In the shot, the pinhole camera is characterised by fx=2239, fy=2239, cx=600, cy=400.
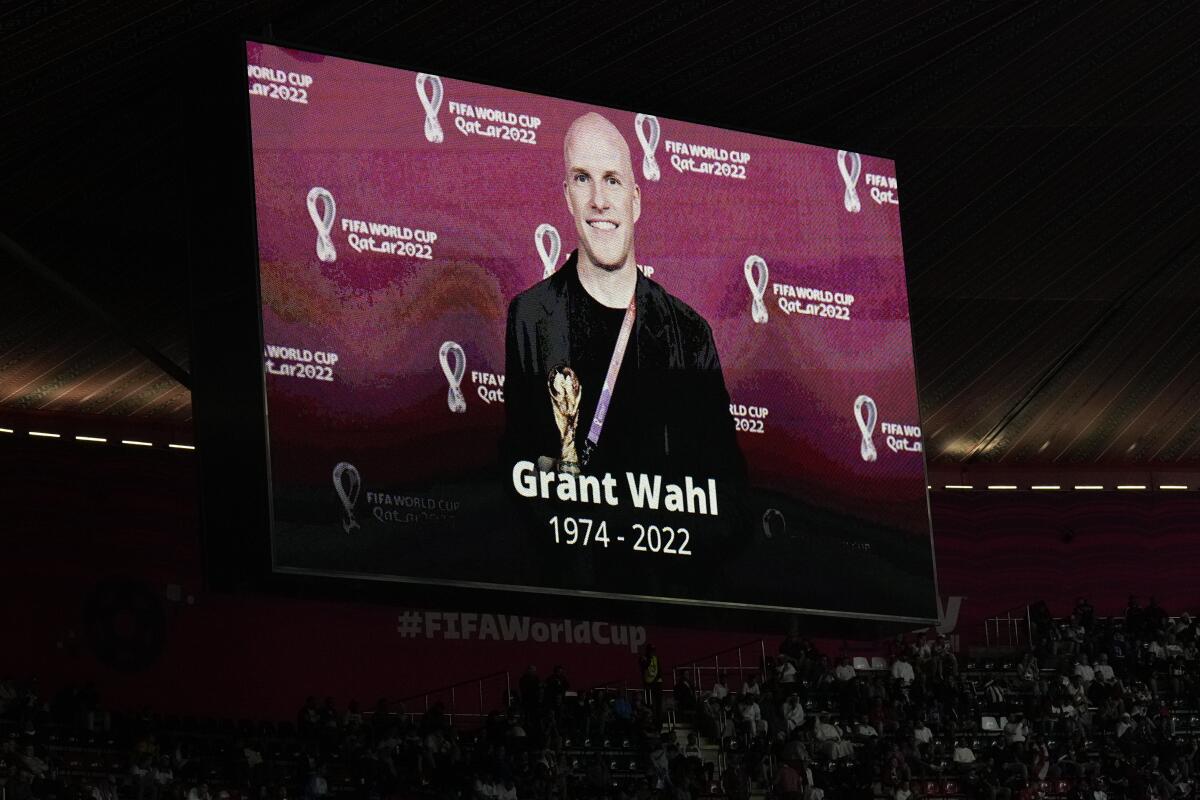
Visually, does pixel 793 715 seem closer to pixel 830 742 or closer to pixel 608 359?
pixel 830 742

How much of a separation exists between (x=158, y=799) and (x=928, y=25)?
9792 mm

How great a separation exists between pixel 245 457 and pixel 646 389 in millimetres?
3736

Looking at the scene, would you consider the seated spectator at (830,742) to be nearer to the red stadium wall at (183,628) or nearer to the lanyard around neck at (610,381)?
the red stadium wall at (183,628)

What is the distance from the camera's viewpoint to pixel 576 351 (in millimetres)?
18453

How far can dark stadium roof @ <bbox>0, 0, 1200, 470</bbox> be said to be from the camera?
18969 mm

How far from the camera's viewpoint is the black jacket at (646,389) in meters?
18.1

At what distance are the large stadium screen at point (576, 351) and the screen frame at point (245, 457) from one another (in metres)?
0.09

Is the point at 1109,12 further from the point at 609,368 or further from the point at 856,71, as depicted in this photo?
the point at 609,368

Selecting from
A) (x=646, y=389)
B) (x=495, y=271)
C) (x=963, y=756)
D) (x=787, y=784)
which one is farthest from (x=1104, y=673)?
(x=495, y=271)

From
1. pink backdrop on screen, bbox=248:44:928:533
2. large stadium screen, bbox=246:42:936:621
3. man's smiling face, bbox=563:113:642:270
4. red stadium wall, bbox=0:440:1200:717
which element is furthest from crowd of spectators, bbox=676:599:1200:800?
man's smiling face, bbox=563:113:642:270

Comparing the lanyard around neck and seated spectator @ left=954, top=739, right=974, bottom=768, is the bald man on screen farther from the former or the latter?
seated spectator @ left=954, top=739, right=974, bottom=768

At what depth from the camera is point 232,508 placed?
16.4 meters

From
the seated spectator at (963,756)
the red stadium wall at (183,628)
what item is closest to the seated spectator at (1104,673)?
the seated spectator at (963,756)

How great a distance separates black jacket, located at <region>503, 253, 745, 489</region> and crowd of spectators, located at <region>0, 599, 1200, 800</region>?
1.97 meters
